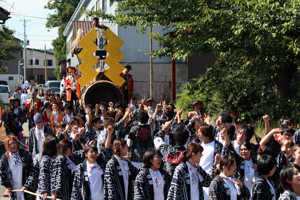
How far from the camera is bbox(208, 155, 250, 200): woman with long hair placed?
443cm

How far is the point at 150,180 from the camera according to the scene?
193 inches

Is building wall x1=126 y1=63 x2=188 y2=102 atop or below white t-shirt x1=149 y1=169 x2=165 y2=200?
atop

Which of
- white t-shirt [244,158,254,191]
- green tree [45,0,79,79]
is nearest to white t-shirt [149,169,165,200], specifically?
white t-shirt [244,158,254,191]

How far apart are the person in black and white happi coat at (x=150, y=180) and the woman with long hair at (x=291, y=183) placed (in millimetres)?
1684

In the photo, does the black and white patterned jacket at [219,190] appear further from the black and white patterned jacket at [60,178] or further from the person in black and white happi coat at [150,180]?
the black and white patterned jacket at [60,178]

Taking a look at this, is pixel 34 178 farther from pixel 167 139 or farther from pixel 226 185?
pixel 226 185

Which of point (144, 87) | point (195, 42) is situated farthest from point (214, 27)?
point (144, 87)

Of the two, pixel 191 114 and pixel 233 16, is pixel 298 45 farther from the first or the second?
pixel 191 114

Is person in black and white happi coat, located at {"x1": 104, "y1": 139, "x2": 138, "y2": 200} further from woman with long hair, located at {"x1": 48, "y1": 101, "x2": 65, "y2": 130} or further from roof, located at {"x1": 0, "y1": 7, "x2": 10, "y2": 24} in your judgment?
roof, located at {"x1": 0, "y1": 7, "x2": 10, "y2": 24}

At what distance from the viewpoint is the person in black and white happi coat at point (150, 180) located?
4820 millimetres

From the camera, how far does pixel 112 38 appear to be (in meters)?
13.8

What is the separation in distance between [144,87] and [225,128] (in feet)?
65.8

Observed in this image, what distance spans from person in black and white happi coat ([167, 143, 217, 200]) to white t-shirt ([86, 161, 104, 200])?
107 centimetres

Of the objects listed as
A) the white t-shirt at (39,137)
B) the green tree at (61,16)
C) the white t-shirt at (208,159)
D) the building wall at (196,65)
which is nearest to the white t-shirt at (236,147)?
the white t-shirt at (208,159)
